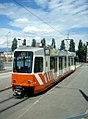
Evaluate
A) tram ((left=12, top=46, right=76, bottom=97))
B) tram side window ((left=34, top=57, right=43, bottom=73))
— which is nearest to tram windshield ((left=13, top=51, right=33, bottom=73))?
tram ((left=12, top=46, right=76, bottom=97))

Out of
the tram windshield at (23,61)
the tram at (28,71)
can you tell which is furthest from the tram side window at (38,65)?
the tram windshield at (23,61)

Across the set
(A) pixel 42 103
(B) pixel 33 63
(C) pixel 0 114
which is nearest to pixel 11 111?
(C) pixel 0 114

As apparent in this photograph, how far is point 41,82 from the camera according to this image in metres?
15.5

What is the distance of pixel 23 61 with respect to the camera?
15148mm

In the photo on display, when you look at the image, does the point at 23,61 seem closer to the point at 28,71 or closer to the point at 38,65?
the point at 28,71

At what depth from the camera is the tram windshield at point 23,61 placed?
14937mm

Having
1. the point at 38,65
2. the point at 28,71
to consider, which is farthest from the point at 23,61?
the point at 38,65

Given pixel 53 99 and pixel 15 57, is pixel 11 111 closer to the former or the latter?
pixel 53 99

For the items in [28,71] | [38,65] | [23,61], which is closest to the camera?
[28,71]

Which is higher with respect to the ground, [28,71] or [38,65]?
[38,65]

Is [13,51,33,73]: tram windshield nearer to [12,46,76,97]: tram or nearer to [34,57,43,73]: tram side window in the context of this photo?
[12,46,76,97]: tram

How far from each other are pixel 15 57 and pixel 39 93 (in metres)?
2.64

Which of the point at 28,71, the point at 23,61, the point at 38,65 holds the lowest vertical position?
the point at 28,71

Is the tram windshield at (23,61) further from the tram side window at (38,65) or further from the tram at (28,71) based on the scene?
the tram side window at (38,65)
